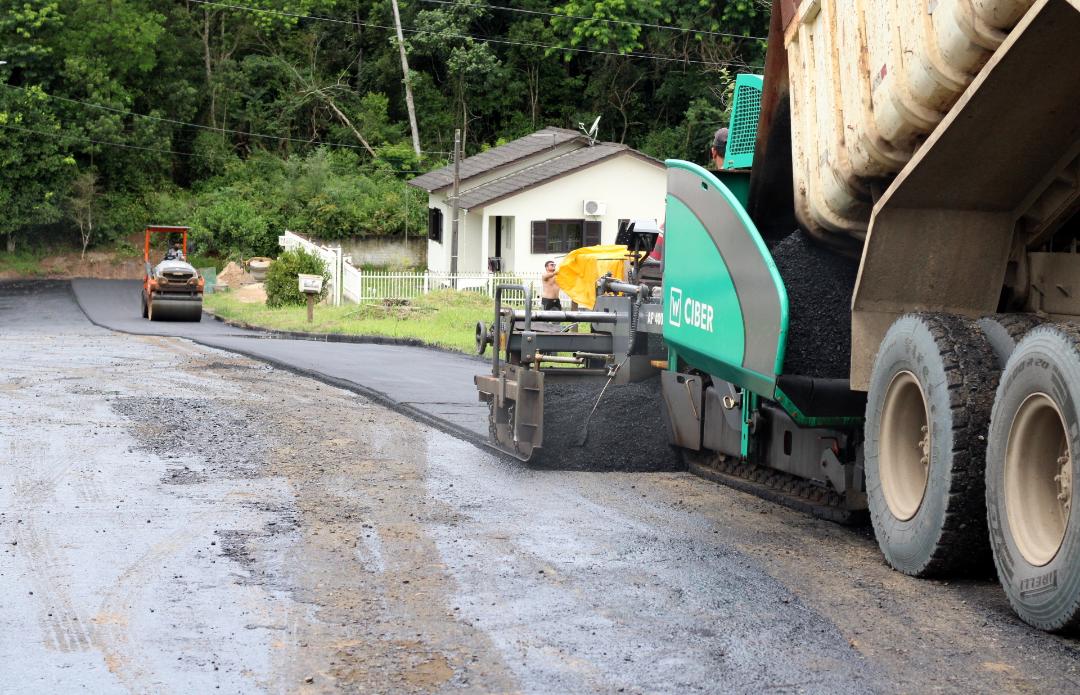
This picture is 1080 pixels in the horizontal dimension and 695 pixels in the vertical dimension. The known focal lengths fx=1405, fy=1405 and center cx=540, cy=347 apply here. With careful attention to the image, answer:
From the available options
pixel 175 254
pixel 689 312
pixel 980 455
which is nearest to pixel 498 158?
pixel 175 254

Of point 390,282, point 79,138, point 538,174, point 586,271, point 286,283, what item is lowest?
point 286,283

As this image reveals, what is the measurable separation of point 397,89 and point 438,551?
5968 centimetres

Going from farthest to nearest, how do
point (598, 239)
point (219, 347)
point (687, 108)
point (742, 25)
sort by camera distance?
point (687, 108)
point (742, 25)
point (598, 239)
point (219, 347)

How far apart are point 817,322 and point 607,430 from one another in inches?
150

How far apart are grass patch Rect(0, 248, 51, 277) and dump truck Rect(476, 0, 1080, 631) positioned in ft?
159

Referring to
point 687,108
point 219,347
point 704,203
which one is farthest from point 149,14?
point 704,203

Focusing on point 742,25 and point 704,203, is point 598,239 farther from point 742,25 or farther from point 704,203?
point 704,203

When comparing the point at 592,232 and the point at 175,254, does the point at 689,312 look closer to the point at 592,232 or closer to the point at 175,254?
the point at 175,254

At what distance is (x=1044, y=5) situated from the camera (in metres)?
5.59

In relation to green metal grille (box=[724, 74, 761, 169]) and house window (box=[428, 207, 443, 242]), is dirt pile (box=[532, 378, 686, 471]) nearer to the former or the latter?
green metal grille (box=[724, 74, 761, 169])

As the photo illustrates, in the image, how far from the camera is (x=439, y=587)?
7160 mm

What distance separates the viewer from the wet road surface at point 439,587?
18.6ft

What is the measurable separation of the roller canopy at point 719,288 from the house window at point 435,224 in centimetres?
3904

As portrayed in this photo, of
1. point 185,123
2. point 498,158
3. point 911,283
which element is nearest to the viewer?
point 911,283
